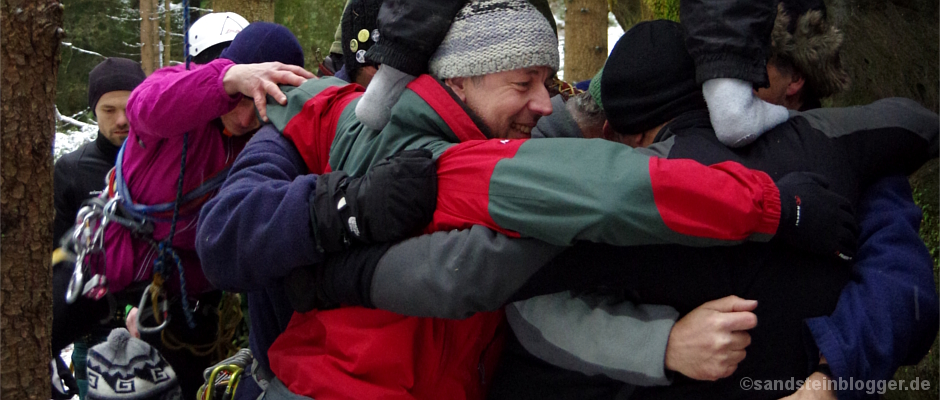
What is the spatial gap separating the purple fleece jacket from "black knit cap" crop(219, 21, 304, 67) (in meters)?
0.14

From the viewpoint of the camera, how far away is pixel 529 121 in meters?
2.13

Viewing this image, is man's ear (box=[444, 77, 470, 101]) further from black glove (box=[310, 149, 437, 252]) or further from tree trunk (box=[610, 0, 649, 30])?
tree trunk (box=[610, 0, 649, 30])

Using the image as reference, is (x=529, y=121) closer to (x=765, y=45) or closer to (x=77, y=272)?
(x=765, y=45)

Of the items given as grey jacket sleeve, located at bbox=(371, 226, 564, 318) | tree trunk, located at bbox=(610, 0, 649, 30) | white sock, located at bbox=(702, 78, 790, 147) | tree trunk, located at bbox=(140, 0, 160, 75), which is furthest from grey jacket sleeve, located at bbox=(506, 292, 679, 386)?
tree trunk, located at bbox=(140, 0, 160, 75)

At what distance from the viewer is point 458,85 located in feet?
6.81

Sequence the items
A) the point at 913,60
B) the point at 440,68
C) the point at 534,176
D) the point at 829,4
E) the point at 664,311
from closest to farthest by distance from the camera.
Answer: the point at 534,176
the point at 664,311
the point at 440,68
the point at 913,60
the point at 829,4

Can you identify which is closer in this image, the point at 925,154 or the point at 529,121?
the point at 925,154

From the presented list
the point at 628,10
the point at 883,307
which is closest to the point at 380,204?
the point at 883,307

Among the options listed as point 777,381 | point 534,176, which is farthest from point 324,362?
point 777,381

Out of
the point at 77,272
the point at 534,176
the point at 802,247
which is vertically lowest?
the point at 77,272

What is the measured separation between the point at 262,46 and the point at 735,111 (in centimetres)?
173

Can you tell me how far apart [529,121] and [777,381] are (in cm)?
92

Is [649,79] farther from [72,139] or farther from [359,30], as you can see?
[72,139]

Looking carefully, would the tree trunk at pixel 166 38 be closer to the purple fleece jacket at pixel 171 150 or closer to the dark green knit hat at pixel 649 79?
the purple fleece jacket at pixel 171 150
